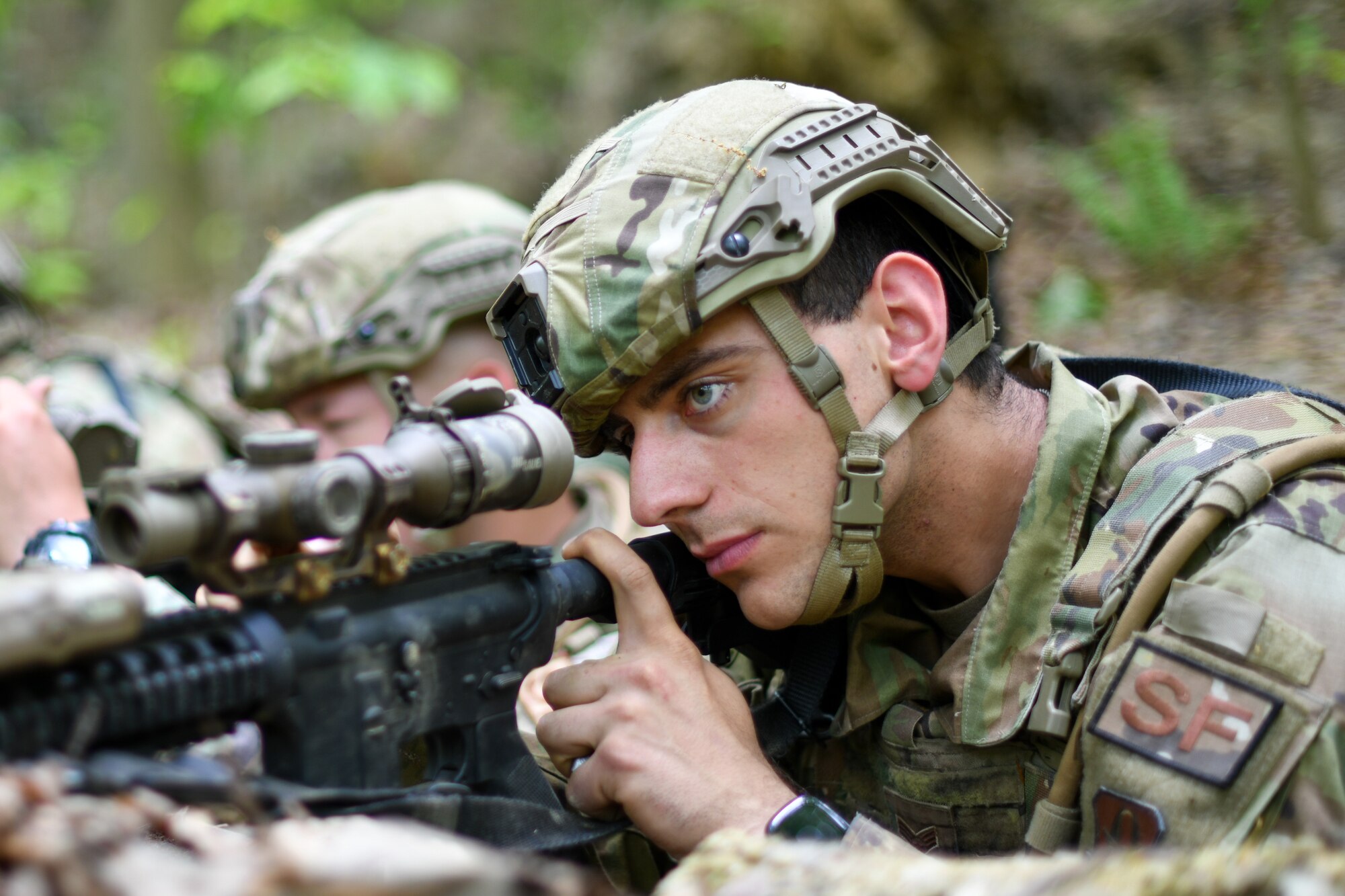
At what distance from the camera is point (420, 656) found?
2258 mm

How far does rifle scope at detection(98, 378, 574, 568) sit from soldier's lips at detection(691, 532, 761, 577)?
0.45 metres

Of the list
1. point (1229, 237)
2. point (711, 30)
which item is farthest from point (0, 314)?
point (1229, 237)

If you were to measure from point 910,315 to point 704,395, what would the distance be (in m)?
0.58

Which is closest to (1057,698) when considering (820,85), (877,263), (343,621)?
(877,263)

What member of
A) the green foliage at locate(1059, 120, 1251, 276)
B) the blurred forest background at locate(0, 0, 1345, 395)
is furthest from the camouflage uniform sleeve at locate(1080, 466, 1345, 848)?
the green foliage at locate(1059, 120, 1251, 276)

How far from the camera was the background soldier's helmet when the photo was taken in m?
4.82

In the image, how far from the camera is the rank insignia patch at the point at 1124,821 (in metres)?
2.13

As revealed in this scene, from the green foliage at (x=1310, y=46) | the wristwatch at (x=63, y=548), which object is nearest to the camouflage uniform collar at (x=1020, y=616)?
the wristwatch at (x=63, y=548)

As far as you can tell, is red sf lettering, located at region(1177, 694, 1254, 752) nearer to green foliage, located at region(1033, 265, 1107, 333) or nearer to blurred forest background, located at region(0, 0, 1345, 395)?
blurred forest background, located at region(0, 0, 1345, 395)

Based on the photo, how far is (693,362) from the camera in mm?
2672

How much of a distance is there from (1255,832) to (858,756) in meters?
1.23

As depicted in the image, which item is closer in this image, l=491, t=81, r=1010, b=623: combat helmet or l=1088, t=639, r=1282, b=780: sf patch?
l=1088, t=639, r=1282, b=780: sf patch

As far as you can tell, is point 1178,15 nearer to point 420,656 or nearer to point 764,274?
point 764,274

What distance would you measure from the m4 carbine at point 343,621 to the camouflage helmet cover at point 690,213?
→ 1.04 ft
